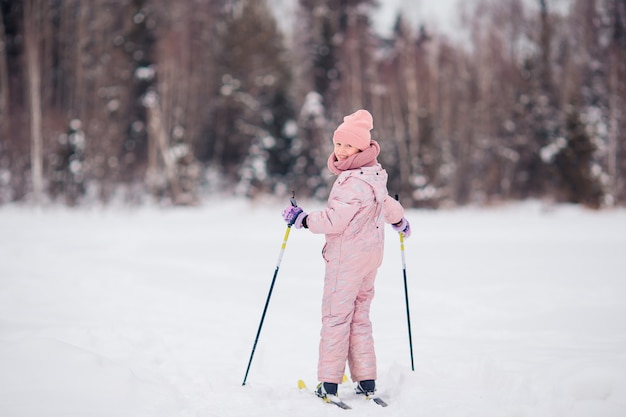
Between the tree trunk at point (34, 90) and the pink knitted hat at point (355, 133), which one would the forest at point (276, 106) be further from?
the pink knitted hat at point (355, 133)

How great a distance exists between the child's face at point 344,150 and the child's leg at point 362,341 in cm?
86

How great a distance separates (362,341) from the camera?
3611 mm

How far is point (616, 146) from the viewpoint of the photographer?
20281 mm

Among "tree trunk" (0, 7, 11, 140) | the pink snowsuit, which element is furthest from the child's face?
"tree trunk" (0, 7, 11, 140)

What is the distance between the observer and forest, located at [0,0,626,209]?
19.5 m

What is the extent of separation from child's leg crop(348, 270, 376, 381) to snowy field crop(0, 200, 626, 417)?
0.20 meters

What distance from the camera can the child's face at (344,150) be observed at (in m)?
3.58

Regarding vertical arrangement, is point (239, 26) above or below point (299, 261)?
above

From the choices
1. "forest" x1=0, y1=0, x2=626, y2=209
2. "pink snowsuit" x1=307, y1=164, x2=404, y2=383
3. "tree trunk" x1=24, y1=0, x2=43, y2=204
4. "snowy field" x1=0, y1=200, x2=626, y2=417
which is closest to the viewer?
"snowy field" x1=0, y1=200, x2=626, y2=417

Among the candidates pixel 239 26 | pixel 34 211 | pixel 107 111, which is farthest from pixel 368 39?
pixel 34 211

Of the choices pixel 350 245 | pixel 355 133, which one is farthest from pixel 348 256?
pixel 355 133

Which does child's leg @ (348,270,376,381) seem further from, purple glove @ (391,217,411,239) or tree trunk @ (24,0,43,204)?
tree trunk @ (24,0,43,204)

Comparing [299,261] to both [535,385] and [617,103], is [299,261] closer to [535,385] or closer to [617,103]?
[535,385]

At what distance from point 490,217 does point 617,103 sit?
24.5 ft
